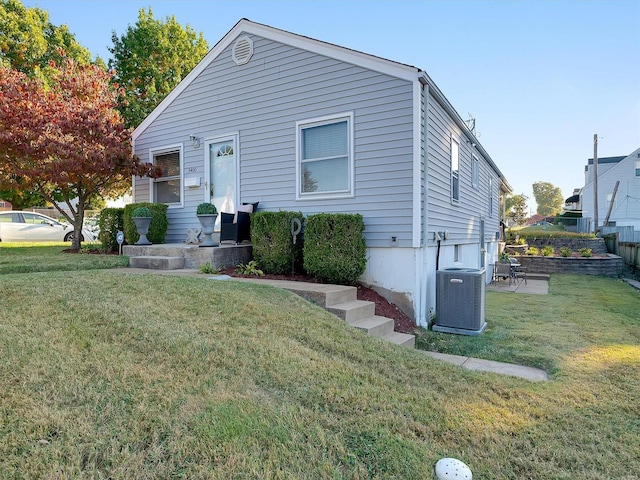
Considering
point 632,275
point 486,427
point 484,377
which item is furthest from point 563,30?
point 486,427

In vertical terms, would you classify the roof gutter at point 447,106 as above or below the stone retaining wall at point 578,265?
above

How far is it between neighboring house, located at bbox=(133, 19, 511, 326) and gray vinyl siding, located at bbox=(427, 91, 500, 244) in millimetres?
36

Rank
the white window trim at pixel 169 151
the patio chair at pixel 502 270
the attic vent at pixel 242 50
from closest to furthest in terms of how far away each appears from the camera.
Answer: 1. the attic vent at pixel 242 50
2. the white window trim at pixel 169 151
3. the patio chair at pixel 502 270

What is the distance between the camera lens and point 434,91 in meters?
6.36

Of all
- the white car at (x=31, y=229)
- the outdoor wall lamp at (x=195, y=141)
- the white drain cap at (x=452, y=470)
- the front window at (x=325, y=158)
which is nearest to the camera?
the white drain cap at (x=452, y=470)

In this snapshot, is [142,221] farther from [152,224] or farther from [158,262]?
[158,262]

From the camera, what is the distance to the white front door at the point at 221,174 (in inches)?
322

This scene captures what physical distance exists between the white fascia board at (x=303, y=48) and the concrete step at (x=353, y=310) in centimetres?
347

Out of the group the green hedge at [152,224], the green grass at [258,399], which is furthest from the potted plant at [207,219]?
the green grass at [258,399]

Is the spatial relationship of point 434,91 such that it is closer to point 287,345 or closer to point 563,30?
point 287,345

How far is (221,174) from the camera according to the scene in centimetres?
837

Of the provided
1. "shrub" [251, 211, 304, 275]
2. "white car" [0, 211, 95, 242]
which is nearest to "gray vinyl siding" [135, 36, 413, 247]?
"shrub" [251, 211, 304, 275]

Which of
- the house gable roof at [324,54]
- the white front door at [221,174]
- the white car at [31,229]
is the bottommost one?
the white car at [31,229]

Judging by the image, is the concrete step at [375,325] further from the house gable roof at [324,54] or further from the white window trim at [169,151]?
the white window trim at [169,151]
